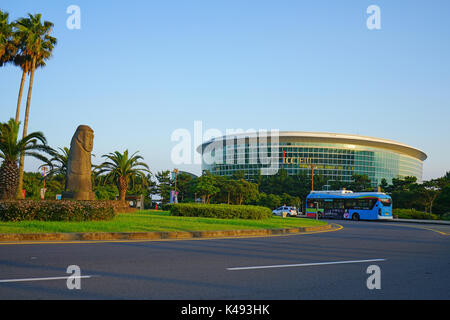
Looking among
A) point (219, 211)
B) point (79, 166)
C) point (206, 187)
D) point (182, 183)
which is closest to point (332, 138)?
point (182, 183)

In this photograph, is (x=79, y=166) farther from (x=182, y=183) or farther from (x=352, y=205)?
(x=182, y=183)

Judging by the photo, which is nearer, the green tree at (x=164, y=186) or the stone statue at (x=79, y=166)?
the stone statue at (x=79, y=166)

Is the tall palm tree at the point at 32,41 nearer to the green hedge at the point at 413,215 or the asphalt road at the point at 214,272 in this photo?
the asphalt road at the point at 214,272

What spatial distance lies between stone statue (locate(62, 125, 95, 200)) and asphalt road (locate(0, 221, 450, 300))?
10000 mm

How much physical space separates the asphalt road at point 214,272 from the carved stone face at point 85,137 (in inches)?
416

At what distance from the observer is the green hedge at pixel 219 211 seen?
2398 cm

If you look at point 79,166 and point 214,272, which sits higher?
point 79,166

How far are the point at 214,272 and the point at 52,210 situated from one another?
10.7 meters

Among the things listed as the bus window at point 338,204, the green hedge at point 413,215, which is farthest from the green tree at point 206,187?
the green hedge at point 413,215

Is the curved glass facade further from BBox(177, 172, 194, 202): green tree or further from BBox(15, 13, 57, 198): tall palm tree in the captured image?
BBox(15, 13, 57, 198): tall palm tree

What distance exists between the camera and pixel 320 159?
9150 centimetres

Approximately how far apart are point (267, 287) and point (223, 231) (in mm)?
9405

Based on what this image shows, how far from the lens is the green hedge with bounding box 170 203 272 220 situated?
2398 centimetres
